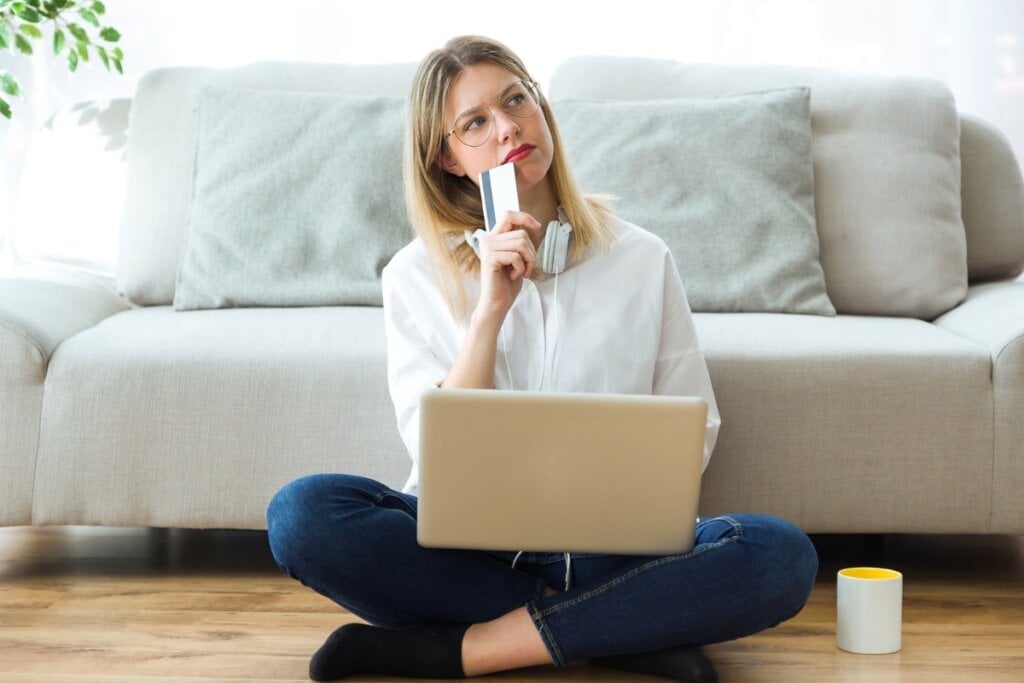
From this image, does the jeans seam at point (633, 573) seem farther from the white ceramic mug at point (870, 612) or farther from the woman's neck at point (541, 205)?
the woman's neck at point (541, 205)

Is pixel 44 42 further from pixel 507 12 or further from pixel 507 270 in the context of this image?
pixel 507 270

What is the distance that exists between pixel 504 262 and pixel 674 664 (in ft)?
1.82

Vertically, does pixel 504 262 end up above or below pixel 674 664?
above

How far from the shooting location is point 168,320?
2264 mm

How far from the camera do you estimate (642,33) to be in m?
3.10

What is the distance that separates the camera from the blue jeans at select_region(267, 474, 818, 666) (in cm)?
151

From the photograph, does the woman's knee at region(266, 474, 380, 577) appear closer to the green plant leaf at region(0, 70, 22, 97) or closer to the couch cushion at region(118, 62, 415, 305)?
the couch cushion at region(118, 62, 415, 305)

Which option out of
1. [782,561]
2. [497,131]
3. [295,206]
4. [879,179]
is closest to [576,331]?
[497,131]

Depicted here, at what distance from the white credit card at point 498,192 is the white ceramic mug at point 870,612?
26.7 inches

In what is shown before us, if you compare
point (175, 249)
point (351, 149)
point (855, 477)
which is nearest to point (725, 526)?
point (855, 477)

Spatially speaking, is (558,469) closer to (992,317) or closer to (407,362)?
(407,362)

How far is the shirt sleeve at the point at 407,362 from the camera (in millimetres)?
1688

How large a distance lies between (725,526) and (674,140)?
42.6 inches

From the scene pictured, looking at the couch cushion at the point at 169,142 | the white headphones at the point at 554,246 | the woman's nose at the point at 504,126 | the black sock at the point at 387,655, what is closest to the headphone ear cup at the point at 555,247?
the white headphones at the point at 554,246
